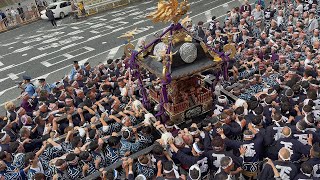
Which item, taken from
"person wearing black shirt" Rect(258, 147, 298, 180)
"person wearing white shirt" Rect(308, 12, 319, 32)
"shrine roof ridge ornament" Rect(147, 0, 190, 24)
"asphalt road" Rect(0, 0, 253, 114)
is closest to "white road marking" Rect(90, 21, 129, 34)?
"asphalt road" Rect(0, 0, 253, 114)

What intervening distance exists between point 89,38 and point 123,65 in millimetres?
9944

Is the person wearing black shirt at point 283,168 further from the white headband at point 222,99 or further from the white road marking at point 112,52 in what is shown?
the white road marking at point 112,52

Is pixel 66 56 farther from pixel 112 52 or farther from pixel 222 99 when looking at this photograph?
pixel 222 99

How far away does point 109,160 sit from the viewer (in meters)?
7.29

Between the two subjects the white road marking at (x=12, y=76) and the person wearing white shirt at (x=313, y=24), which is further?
the white road marking at (x=12, y=76)

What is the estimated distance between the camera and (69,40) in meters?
21.2

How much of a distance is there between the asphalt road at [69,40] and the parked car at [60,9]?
638 millimetres

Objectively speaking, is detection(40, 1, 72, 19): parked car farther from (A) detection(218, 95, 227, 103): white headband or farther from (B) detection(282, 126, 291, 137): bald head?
(B) detection(282, 126, 291, 137): bald head

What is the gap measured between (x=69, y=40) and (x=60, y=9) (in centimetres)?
732

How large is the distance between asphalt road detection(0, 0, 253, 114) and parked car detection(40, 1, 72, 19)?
638mm

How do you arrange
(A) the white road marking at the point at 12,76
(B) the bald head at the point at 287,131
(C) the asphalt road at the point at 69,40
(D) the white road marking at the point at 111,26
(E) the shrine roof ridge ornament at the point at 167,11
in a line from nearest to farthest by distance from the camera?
(B) the bald head at the point at 287,131, (E) the shrine roof ridge ornament at the point at 167,11, (A) the white road marking at the point at 12,76, (C) the asphalt road at the point at 69,40, (D) the white road marking at the point at 111,26

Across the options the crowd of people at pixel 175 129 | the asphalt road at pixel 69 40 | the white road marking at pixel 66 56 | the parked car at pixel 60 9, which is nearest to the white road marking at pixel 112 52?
the asphalt road at pixel 69 40

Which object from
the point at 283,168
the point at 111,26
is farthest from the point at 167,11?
the point at 111,26

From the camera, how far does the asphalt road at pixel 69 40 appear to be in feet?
55.9
